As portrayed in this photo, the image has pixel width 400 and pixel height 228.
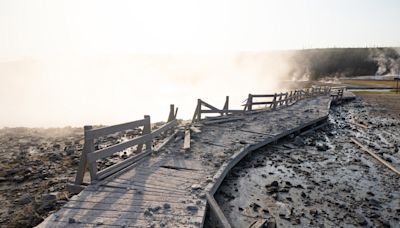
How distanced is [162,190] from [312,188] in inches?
169

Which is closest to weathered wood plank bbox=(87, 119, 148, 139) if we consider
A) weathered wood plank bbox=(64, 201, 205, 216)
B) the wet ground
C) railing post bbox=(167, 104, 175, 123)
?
weathered wood plank bbox=(64, 201, 205, 216)

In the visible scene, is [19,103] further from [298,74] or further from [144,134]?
[298,74]

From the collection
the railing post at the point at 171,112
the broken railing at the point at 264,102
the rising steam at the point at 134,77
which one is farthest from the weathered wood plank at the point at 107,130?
the rising steam at the point at 134,77

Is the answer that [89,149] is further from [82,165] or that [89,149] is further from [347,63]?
[347,63]

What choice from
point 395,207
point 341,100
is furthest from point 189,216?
point 341,100

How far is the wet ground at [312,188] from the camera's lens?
19.5ft

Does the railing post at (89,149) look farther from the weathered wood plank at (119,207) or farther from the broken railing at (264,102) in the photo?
the broken railing at (264,102)

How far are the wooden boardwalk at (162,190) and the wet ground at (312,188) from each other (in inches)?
24.9

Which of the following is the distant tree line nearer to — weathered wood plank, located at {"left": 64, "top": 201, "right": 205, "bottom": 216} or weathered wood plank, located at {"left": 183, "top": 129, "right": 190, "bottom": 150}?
weathered wood plank, located at {"left": 183, "top": 129, "right": 190, "bottom": 150}

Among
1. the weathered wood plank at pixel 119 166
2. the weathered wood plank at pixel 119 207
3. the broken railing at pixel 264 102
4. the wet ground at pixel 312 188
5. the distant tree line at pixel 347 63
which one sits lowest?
the wet ground at pixel 312 188

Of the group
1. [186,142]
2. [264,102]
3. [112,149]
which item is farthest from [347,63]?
[112,149]

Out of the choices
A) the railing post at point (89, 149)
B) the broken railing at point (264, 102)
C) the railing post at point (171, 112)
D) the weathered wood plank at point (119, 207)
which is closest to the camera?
the weathered wood plank at point (119, 207)

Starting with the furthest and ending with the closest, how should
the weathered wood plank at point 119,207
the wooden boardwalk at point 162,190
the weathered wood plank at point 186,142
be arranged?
the weathered wood plank at point 186,142
the weathered wood plank at point 119,207
the wooden boardwalk at point 162,190

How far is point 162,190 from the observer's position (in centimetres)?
573
